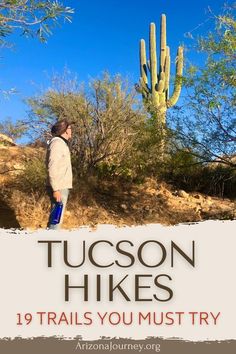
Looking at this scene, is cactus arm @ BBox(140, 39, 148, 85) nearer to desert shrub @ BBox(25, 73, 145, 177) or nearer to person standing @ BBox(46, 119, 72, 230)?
desert shrub @ BBox(25, 73, 145, 177)

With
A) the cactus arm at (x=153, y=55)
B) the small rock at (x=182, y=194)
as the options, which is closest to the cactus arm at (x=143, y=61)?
the cactus arm at (x=153, y=55)

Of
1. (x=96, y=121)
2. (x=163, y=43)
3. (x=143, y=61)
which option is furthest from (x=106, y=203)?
(x=143, y=61)

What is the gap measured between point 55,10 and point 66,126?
161 centimetres

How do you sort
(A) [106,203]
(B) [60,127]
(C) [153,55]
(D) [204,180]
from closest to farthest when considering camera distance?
(B) [60,127] < (A) [106,203] < (D) [204,180] < (C) [153,55]

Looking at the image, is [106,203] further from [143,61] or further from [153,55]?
A: [143,61]

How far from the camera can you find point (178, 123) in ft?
35.0

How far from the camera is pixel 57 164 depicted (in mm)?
5777

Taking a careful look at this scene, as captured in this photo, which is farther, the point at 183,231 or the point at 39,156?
the point at 39,156

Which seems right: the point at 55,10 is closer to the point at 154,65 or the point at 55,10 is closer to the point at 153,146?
the point at 153,146

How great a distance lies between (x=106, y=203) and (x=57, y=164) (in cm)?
531

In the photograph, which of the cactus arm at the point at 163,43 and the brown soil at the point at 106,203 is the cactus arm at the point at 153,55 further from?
the brown soil at the point at 106,203

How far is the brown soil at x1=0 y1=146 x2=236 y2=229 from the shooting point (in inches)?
367

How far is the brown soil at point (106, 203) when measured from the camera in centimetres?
933

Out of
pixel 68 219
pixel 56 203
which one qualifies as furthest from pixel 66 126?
pixel 68 219
